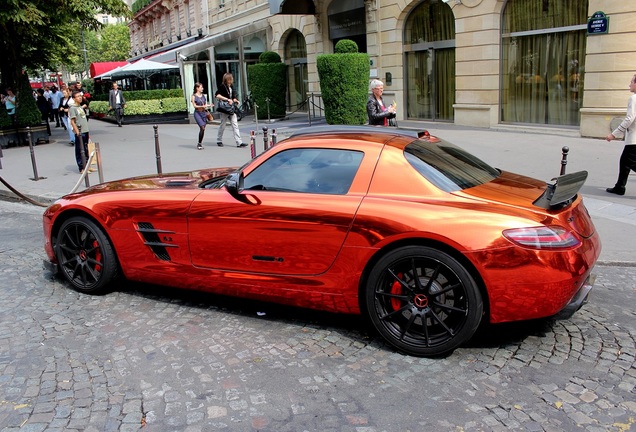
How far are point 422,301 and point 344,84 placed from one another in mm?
14677

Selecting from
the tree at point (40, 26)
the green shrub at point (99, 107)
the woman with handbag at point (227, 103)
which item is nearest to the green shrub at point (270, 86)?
the tree at point (40, 26)

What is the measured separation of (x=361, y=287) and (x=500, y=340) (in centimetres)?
109

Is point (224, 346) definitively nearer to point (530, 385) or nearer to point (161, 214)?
point (161, 214)

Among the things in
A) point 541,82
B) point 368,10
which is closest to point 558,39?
point 541,82

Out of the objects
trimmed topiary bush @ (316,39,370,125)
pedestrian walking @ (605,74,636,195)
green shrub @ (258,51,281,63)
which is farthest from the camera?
green shrub @ (258,51,281,63)

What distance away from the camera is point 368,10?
2203cm

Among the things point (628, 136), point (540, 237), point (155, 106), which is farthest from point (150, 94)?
point (540, 237)

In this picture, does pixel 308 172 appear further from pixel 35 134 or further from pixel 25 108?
pixel 25 108

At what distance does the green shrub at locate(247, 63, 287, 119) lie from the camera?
23625 millimetres

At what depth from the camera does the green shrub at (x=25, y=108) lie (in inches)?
779

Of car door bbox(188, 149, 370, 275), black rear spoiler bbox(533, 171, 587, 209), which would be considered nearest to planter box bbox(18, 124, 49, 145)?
car door bbox(188, 149, 370, 275)

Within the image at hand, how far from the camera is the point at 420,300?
3.96 metres

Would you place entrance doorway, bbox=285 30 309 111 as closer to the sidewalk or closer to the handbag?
the sidewalk

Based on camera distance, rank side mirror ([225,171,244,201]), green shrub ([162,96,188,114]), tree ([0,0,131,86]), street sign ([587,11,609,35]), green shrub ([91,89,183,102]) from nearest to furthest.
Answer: side mirror ([225,171,244,201]), street sign ([587,11,609,35]), tree ([0,0,131,86]), green shrub ([162,96,188,114]), green shrub ([91,89,183,102])
